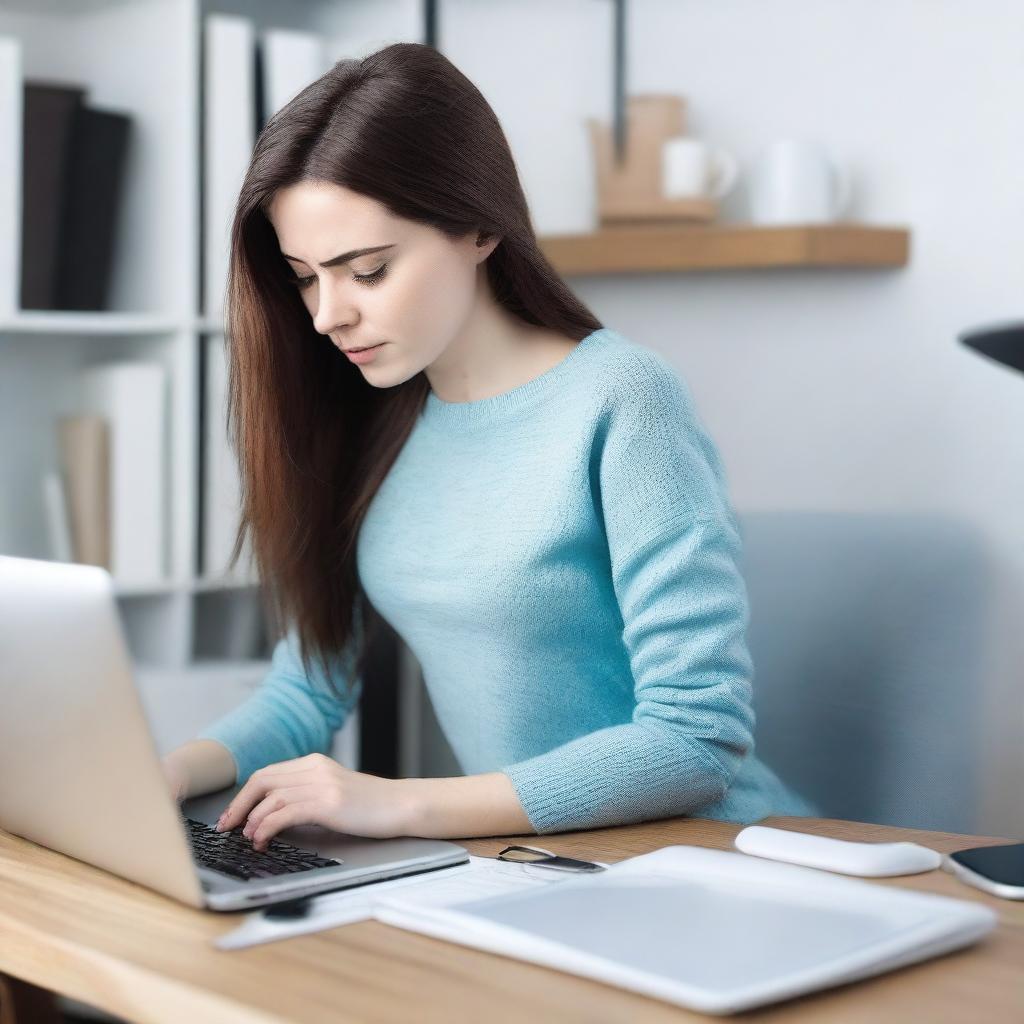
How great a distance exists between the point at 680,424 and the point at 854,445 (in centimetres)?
65

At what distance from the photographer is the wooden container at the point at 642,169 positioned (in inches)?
77.5

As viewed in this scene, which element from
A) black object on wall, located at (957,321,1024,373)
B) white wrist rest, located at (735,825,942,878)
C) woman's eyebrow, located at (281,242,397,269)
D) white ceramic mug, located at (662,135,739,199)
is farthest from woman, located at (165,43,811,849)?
white ceramic mug, located at (662,135,739,199)

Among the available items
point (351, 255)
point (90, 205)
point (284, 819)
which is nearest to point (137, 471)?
point (90, 205)

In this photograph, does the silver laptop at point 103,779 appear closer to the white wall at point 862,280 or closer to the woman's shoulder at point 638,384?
the woman's shoulder at point 638,384

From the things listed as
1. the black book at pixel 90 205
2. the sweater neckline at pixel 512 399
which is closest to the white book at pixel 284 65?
the black book at pixel 90 205

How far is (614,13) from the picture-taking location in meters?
2.10

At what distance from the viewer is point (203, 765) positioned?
127cm

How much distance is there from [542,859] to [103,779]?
0.99 feet

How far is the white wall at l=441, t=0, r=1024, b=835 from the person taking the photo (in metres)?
1.70

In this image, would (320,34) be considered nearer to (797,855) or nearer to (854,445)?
(854,445)

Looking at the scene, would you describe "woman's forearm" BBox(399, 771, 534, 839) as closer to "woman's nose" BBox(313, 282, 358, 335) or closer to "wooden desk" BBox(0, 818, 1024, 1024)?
"wooden desk" BBox(0, 818, 1024, 1024)

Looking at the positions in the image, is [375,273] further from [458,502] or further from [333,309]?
[458,502]

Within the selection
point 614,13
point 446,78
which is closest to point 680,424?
point 446,78

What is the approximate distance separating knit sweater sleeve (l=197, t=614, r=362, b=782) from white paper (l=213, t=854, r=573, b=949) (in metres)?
0.44
